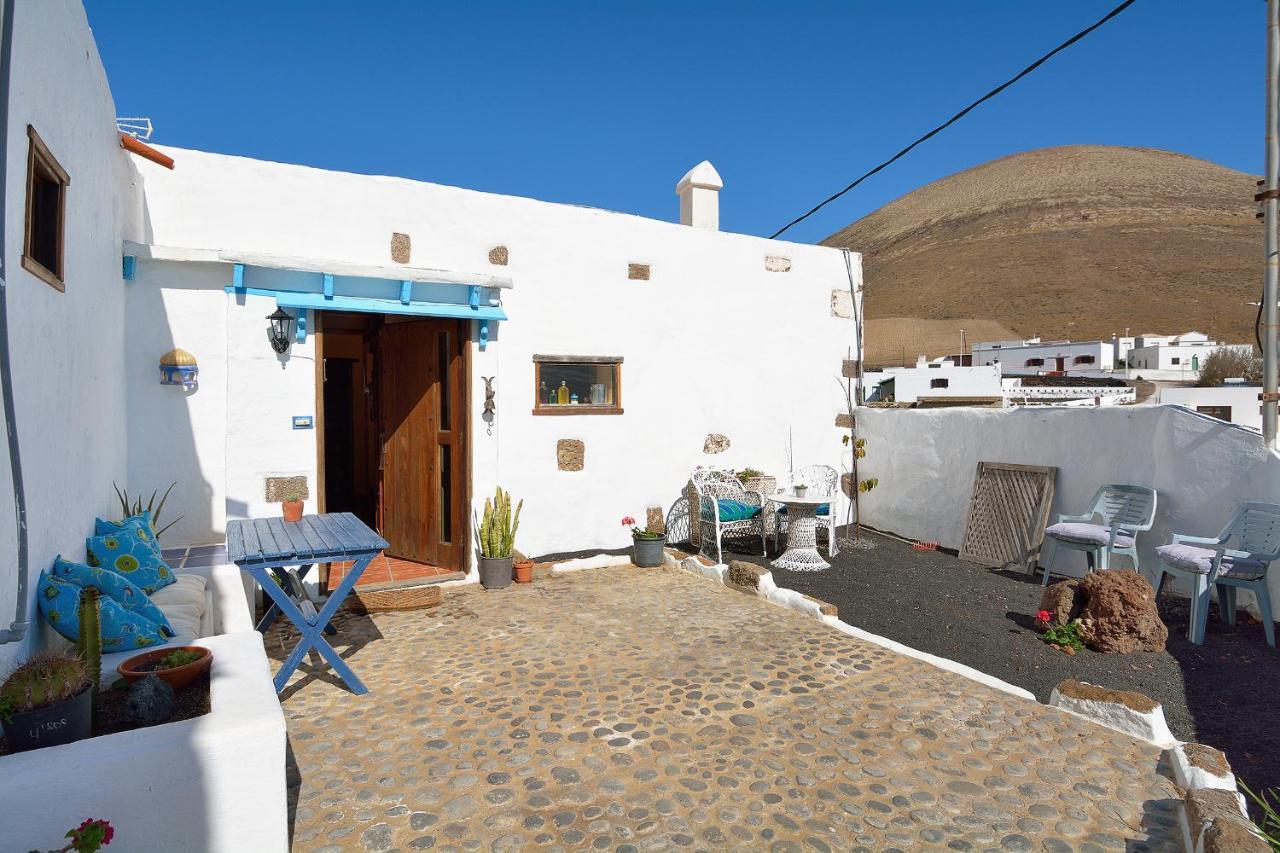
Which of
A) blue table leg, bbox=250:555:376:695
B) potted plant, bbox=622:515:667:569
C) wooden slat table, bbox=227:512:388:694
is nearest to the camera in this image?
wooden slat table, bbox=227:512:388:694

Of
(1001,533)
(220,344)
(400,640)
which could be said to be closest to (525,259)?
(220,344)

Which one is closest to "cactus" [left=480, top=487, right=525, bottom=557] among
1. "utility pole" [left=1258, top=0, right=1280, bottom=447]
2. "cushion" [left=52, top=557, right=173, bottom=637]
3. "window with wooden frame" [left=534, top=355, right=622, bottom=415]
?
"window with wooden frame" [left=534, top=355, right=622, bottom=415]

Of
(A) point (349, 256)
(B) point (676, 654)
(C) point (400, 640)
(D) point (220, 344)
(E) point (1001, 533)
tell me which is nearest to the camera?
(B) point (676, 654)

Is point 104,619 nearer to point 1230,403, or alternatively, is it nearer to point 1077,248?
point 1230,403

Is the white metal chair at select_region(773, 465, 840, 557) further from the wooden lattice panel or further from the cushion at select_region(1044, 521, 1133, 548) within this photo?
the cushion at select_region(1044, 521, 1133, 548)

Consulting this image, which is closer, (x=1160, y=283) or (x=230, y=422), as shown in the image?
(x=230, y=422)

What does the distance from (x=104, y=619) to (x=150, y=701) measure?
0.89 m

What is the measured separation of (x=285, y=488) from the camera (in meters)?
5.73

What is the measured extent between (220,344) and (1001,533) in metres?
7.25

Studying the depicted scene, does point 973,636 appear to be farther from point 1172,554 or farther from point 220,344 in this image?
point 220,344

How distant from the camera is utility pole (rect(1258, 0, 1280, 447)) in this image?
551 cm

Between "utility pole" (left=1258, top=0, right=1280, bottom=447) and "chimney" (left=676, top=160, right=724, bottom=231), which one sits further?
"chimney" (left=676, top=160, right=724, bottom=231)

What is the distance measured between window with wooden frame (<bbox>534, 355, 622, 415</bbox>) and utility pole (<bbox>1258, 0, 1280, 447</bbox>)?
212 inches

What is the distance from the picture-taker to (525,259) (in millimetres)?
6852
